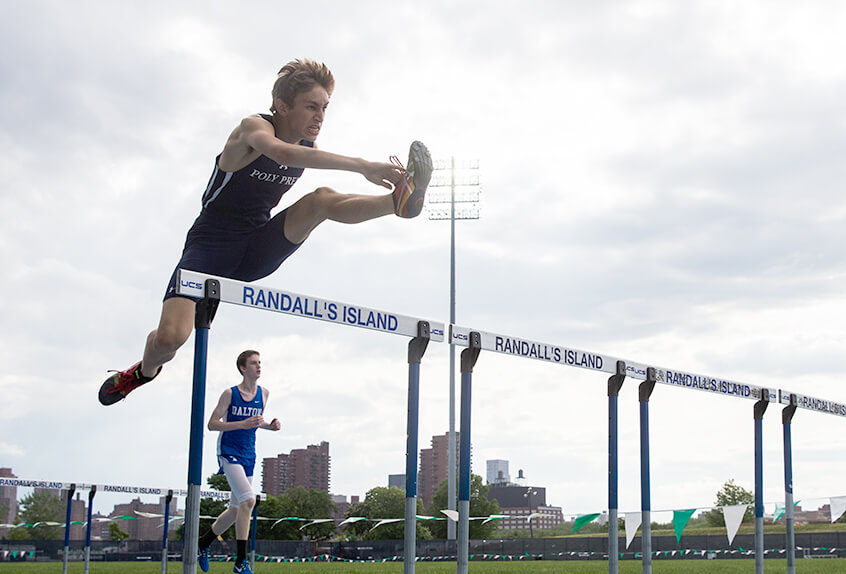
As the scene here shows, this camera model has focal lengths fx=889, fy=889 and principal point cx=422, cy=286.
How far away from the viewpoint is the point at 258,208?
294 inches

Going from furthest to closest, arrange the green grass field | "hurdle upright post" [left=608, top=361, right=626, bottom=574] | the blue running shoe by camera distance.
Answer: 1. the green grass field
2. "hurdle upright post" [left=608, top=361, right=626, bottom=574]
3. the blue running shoe

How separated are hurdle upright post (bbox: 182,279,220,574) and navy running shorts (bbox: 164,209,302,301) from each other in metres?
1.24

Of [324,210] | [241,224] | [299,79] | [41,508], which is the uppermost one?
[299,79]

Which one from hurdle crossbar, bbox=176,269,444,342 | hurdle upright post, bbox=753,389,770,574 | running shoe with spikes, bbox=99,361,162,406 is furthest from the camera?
hurdle upright post, bbox=753,389,770,574

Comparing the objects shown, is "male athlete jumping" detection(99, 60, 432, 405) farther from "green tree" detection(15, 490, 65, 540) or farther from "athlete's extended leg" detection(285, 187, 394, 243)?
"green tree" detection(15, 490, 65, 540)

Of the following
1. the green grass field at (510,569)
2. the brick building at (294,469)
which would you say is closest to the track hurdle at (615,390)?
the green grass field at (510,569)

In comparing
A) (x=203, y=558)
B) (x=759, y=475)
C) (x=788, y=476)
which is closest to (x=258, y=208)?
(x=203, y=558)

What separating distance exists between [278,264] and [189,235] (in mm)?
800

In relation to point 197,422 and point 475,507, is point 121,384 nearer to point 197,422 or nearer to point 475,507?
point 197,422

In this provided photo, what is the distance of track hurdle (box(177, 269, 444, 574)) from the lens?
573 centimetres

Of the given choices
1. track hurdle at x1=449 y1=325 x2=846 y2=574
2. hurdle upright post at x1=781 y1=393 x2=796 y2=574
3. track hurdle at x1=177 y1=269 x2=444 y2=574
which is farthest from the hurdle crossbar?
hurdle upright post at x1=781 y1=393 x2=796 y2=574

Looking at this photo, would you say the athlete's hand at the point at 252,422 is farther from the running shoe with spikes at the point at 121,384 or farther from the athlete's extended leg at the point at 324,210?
the athlete's extended leg at the point at 324,210

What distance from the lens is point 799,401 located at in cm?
1102

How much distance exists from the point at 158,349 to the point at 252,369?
0.85m
